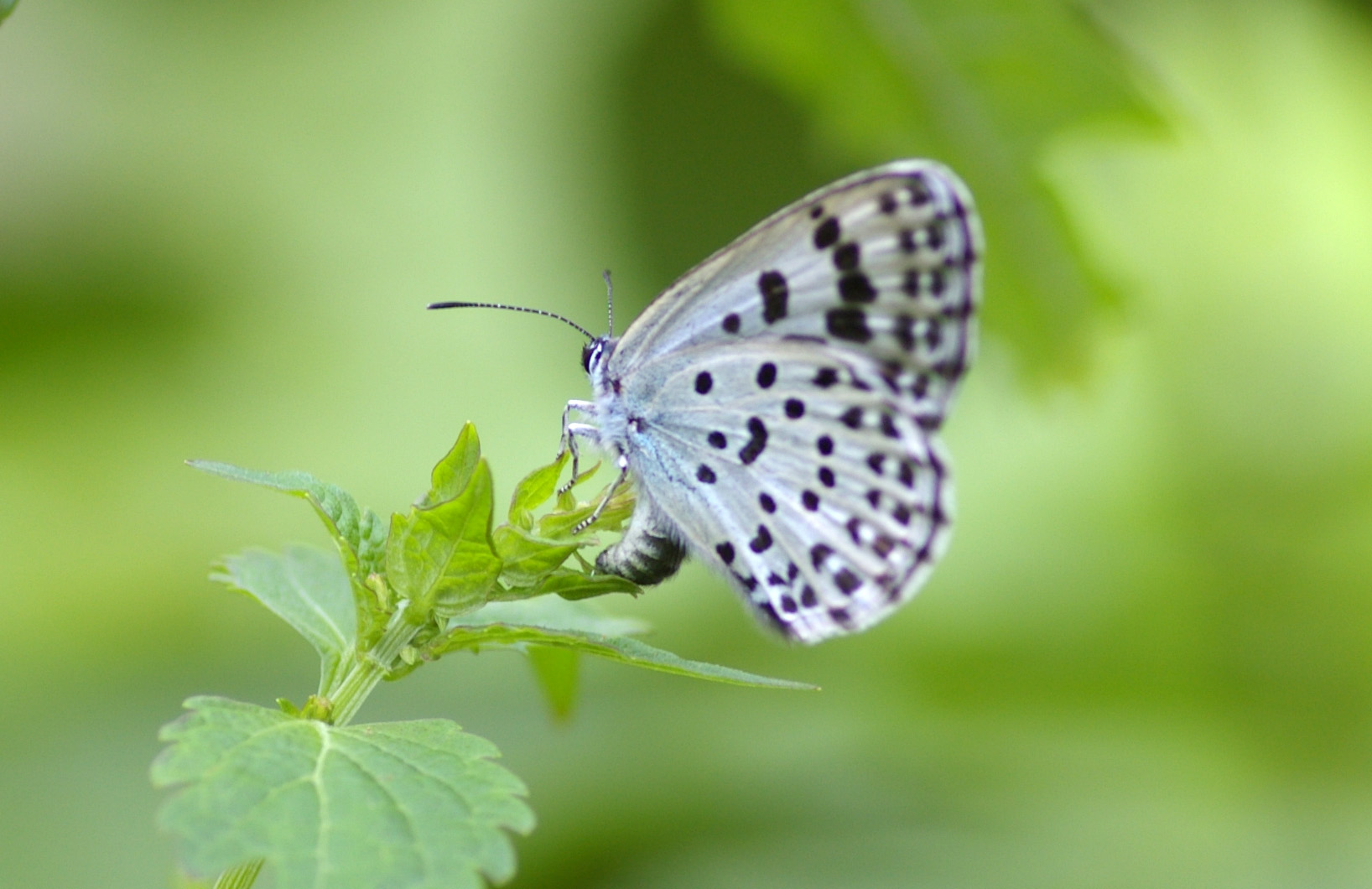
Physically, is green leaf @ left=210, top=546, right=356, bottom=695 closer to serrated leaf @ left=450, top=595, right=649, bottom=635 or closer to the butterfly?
serrated leaf @ left=450, top=595, right=649, bottom=635

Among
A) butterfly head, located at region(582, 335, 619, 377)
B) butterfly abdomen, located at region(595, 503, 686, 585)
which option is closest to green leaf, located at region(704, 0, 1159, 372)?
butterfly head, located at region(582, 335, 619, 377)

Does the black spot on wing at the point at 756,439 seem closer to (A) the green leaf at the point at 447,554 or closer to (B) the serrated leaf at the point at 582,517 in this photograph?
(B) the serrated leaf at the point at 582,517

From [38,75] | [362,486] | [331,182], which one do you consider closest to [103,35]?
[38,75]

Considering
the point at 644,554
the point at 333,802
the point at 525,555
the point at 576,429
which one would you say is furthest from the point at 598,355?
the point at 333,802

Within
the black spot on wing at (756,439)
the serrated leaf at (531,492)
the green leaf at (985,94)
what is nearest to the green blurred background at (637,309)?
the green leaf at (985,94)

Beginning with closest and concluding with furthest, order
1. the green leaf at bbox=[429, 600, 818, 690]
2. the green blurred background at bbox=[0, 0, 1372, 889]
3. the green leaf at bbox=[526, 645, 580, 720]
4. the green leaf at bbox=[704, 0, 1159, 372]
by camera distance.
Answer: the green leaf at bbox=[429, 600, 818, 690], the green leaf at bbox=[526, 645, 580, 720], the green leaf at bbox=[704, 0, 1159, 372], the green blurred background at bbox=[0, 0, 1372, 889]
